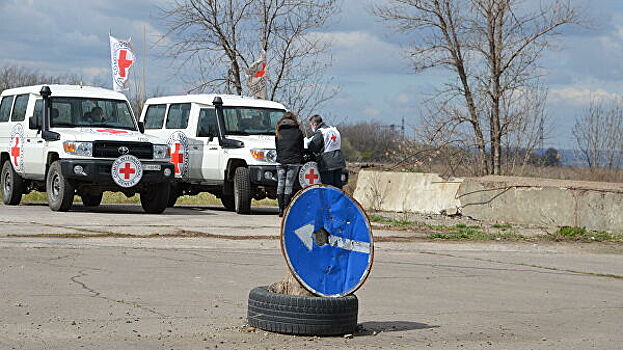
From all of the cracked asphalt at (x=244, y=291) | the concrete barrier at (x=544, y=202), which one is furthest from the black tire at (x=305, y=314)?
the concrete barrier at (x=544, y=202)

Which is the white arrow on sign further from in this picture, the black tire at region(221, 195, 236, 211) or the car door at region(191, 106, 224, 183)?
the black tire at region(221, 195, 236, 211)

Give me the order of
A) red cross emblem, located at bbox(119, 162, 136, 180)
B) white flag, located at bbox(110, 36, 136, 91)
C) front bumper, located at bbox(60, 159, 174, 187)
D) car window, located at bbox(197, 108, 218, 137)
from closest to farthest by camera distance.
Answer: front bumper, located at bbox(60, 159, 174, 187) → red cross emblem, located at bbox(119, 162, 136, 180) → car window, located at bbox(197, 108, 218, 137) → white flag, located at bbox(110, 36, 136, 91)

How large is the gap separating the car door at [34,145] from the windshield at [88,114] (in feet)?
1.09

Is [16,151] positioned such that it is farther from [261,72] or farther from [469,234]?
[261,72]

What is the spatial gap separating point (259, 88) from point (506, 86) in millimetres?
6236

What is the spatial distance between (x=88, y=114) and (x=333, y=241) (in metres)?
12.2

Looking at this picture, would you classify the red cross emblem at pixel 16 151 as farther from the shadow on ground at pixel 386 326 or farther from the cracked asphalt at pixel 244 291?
the shadow on ground at pixel 386 326

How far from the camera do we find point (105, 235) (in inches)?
534

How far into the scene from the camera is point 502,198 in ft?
61.1

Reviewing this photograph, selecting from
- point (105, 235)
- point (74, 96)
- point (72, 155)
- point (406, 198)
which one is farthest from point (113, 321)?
point (406, 198)

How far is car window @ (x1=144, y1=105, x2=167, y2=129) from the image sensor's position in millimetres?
21234

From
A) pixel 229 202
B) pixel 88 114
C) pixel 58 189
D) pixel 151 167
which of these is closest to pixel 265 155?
pixel 151 167

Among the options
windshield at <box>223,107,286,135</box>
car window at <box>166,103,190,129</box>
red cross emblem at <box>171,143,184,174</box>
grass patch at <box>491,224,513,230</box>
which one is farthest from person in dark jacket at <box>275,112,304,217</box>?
grass patch at <box>491,224,513,230</box>

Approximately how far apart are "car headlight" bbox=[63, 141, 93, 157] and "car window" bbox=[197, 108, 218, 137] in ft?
9.83
